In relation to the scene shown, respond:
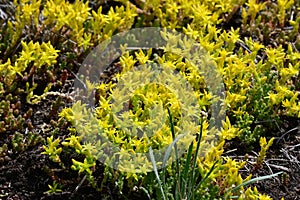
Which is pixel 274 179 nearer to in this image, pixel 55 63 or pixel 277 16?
pixel 277 16

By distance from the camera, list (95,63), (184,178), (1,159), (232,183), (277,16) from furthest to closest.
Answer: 1. (277,16)
2. (95,63)
3. (1,159)
4. (232,183)
5. (184,178)

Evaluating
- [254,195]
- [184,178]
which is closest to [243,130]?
[254,195]

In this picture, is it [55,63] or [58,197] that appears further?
[55,63]

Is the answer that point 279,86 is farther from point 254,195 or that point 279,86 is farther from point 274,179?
point 254,195

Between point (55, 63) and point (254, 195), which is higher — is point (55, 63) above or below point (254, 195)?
above

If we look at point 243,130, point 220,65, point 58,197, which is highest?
point 220,65

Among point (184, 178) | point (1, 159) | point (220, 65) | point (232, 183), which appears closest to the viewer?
point (184, 178)
